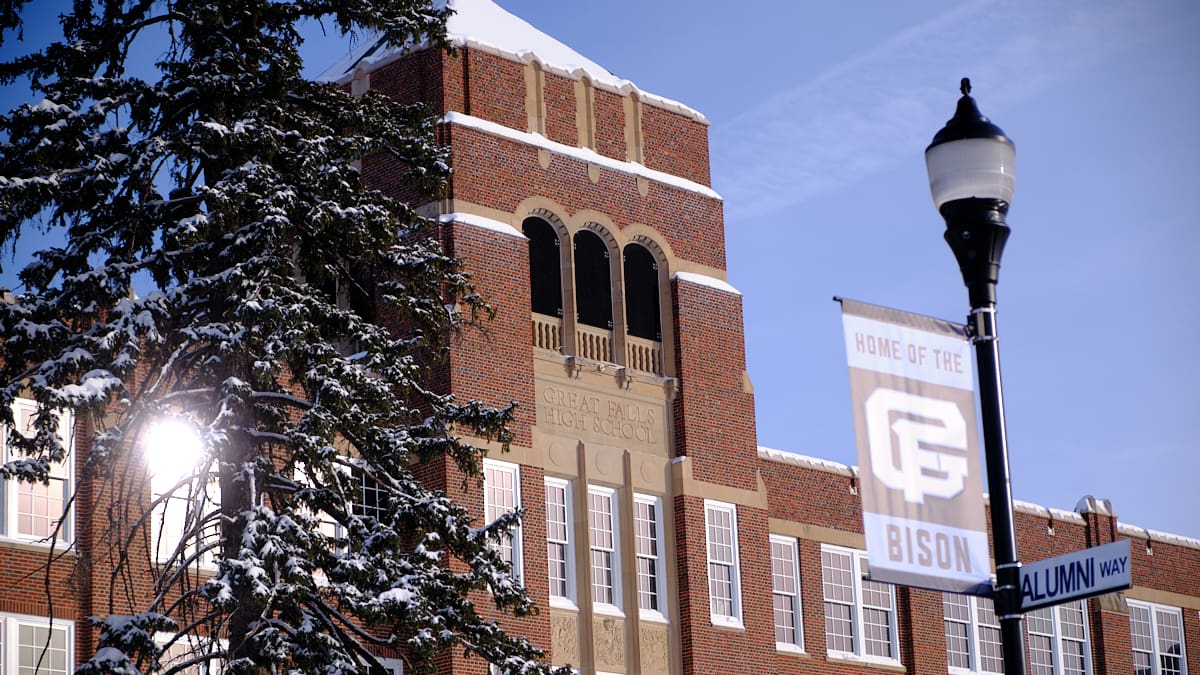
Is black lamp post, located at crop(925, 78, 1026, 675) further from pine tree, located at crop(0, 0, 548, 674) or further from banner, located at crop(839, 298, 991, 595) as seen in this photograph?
pine tree, located at crop(0, 0, 548, 674)

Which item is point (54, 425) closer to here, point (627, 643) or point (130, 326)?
point (130, 326)

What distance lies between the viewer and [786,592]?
131ft

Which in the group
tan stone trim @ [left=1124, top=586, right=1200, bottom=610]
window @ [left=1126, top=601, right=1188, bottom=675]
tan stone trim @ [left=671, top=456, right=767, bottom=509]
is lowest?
window @ [left=1126, top=601, right=1188, bottom=675]

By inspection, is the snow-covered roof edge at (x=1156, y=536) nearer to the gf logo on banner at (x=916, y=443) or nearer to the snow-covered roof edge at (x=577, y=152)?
the snow-covered roof edge at (x=577, y=152)

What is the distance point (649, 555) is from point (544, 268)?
5653 mm

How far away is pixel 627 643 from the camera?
34625mm

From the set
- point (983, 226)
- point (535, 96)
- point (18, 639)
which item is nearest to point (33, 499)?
point (18, 639)

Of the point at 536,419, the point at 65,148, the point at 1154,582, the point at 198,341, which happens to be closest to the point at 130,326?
the point at 198,341

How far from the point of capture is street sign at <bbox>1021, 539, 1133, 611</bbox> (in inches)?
449

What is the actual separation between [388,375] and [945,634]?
2373cm

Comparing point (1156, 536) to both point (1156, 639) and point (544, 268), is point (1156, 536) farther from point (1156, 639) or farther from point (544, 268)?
point (544, 268)

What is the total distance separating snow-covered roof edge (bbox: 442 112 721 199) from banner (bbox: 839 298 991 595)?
73.2 ft

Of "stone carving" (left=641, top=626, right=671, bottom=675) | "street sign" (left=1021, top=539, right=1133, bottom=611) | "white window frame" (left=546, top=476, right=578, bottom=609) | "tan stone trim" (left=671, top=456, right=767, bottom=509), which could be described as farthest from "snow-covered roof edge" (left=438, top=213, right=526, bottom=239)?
"street sign" (left=1021, top=539, right=1133, bottom=611)

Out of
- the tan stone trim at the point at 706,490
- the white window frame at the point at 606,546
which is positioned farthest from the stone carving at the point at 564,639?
the tan stone trim at the point at 706,490
